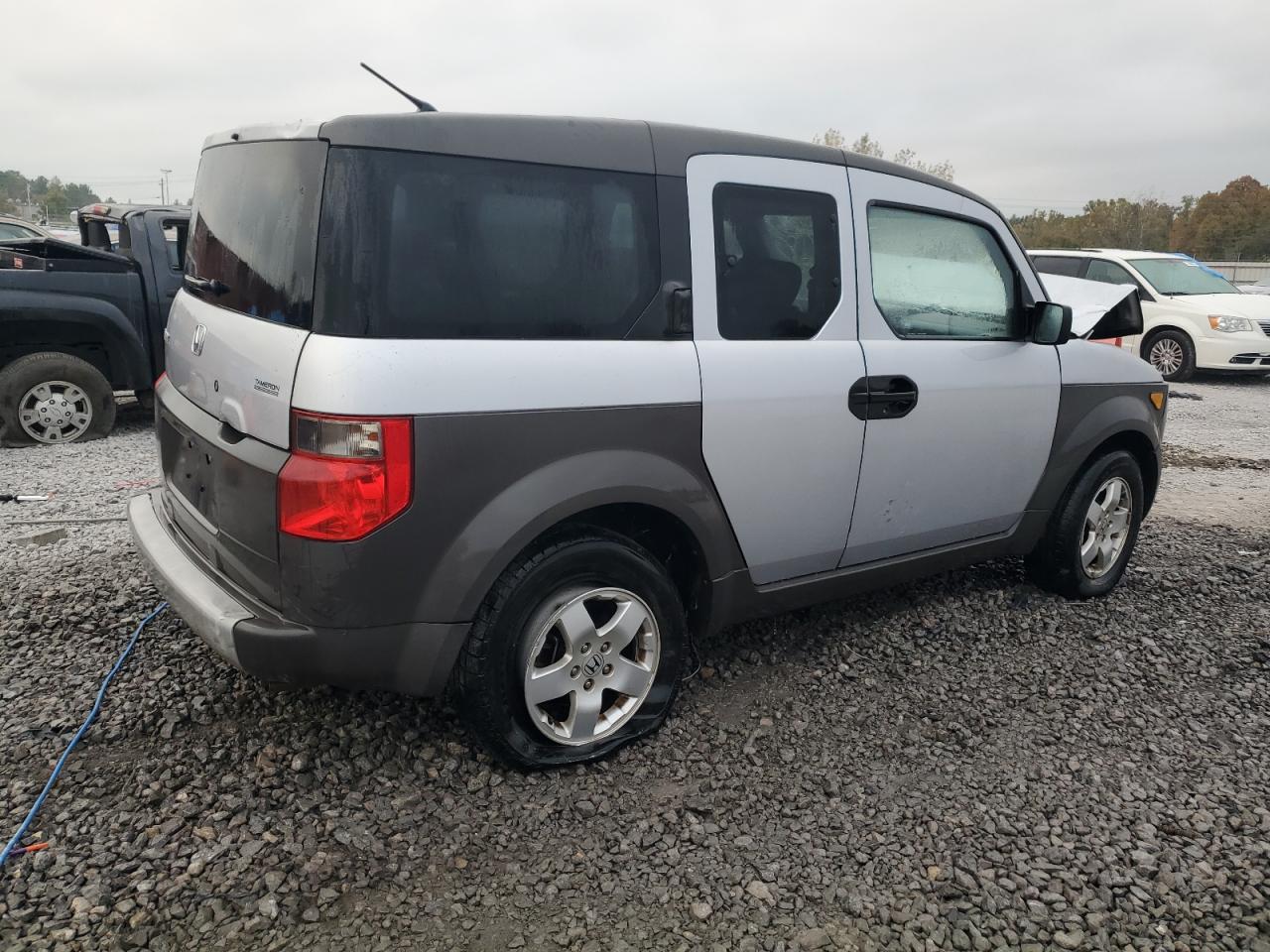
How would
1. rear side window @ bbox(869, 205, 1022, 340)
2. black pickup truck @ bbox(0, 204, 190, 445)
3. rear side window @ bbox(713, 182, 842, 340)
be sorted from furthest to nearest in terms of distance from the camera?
black pickup truck @ bbox(0, 204, 190, 445) → rear side window @ bbox(869, 205, 1022, 340) → rear side window @ bbox(713, 182, 842, 340)

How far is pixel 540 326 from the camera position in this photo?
Result: 2703 millimetres

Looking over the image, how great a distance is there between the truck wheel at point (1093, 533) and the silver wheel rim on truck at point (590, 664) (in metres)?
2.24

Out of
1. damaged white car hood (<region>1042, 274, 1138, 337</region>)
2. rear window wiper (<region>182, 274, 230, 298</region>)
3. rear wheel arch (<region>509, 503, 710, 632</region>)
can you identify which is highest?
damaged white car hood (<region>1042, 274, 1138, 337</region>)

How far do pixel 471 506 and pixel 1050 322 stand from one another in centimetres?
257

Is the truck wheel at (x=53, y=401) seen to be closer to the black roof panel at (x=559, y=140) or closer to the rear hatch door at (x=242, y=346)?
the rear hatch door at (x=242, y=346)

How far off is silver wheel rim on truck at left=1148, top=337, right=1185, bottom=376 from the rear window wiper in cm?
1272

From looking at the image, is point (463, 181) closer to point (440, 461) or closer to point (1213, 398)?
point (440, 461)

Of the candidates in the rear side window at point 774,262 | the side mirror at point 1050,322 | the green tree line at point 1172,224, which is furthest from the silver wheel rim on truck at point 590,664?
the green tree line at point 1172,224

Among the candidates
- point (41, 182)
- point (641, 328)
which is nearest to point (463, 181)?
point (641, 328)

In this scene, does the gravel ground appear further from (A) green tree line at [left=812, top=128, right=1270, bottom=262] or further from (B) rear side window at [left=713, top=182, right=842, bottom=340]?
(A) green tree line at [left=812, top=128, right=1270, bottom=262]

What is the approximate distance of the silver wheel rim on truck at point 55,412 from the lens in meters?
7.02

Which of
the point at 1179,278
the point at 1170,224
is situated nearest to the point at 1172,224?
the point at 1170,224

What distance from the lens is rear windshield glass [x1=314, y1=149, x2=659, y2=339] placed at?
2.44 metres

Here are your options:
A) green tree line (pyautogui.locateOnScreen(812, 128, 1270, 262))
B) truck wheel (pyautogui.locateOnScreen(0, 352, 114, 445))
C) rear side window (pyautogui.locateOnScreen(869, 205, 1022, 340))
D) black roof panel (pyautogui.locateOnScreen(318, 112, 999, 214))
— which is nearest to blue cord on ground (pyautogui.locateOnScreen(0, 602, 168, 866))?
black roof panel (pyautogui.locateOnScreen(318, 112, 999, 214))
